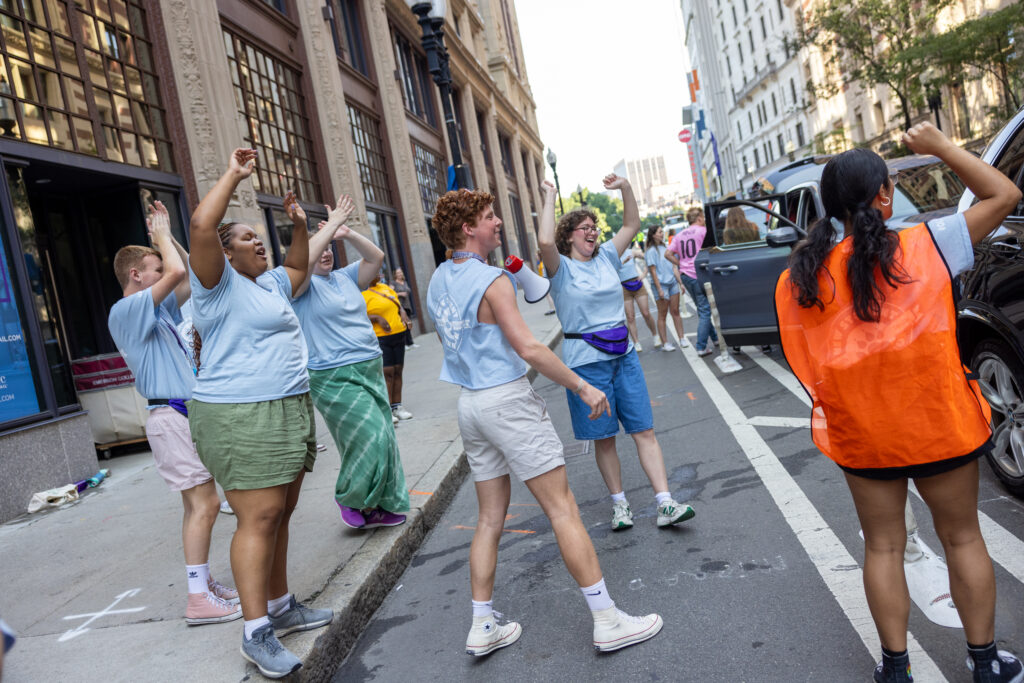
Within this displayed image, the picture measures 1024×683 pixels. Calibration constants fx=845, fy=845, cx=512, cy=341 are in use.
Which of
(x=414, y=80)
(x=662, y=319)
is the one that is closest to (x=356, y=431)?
(x=662, y=319)

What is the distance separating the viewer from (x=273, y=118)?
14.2 metres

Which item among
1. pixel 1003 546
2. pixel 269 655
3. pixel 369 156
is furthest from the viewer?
pixel 369 156

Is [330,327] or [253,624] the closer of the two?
[253,624]

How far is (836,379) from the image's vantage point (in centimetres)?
255

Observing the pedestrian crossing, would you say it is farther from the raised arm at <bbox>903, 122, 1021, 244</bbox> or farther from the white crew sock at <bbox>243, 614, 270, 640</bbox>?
the white crew sock at <bbox>243, 614, 270, 640</bbox>

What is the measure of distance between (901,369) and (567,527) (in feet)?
4.82

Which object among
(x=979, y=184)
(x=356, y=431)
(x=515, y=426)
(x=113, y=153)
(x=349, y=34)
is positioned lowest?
(x=356, y=431)

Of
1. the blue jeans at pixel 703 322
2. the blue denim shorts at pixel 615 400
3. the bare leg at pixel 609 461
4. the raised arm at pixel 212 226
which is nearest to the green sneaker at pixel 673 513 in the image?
the bare leg at pixel 609 461

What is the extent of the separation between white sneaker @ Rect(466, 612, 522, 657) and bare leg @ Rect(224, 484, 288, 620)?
85 centimetres

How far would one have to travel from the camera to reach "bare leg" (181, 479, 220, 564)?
4074 millimetres

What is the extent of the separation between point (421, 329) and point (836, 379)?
2035 centimetres

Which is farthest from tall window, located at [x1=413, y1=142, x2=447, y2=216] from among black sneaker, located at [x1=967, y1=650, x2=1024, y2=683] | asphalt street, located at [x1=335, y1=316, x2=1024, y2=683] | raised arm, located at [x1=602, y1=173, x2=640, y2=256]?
black sneaker, located at [x1=967, y1=650, x2=1024, y2=683]

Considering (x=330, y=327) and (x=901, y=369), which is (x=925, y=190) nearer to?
(x=330, y=327)

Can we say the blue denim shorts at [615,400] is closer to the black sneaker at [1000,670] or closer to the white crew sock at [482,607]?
the white crew sock at [482,607]
